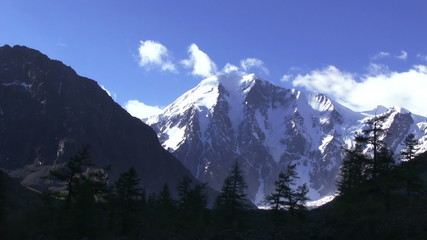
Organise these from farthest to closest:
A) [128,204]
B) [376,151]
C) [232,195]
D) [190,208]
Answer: [190,208] → [232,195] → [128,204] → [376,151]

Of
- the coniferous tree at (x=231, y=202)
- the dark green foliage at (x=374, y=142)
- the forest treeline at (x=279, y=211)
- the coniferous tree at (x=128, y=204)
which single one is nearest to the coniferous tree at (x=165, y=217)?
the forest treeline at (x=279, y=211)

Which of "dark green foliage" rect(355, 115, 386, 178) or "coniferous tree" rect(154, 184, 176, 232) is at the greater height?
"dark green foliage" rect(355, 115, 386, 178)

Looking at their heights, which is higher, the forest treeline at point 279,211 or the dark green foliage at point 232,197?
the dark green foliage at point 232,197

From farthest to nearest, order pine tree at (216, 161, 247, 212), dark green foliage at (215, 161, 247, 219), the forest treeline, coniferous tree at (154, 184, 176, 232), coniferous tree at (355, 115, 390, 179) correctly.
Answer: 1. pine tree at (216, 161, 247, 212)
2. dark green foliage at (215, 161, 247, 219)
3. coniferous tree at (154, 184, 176, 232)
4. coniferous tree at (355, 115, 390, 179)
5. the forest treeline

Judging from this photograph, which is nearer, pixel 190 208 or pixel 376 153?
pixel 376 153

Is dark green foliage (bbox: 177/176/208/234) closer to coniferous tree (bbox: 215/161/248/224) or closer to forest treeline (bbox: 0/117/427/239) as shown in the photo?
forest treeline (bbox: 0/117/427/239)

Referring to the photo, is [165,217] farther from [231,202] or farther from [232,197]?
[232,197]

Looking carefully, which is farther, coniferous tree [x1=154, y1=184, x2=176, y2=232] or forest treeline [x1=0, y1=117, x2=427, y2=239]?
coniferous tree [x1=154, y1=184, x2=176, y2=232]

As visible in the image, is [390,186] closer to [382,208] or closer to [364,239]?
[382,208]

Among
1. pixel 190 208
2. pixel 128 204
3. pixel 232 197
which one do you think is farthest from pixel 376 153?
pixel 190 208

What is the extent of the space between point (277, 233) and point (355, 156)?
22.1ft

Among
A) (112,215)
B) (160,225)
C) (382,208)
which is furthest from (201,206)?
(382,208)

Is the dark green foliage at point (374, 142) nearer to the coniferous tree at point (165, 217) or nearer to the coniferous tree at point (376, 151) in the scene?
the coniferous tree at point (376, 151)

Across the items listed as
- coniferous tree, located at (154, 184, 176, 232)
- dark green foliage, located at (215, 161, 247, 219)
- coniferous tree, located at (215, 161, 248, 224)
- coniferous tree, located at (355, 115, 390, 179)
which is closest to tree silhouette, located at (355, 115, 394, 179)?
coniferous tree, located at (355, 115, 390, 179)
